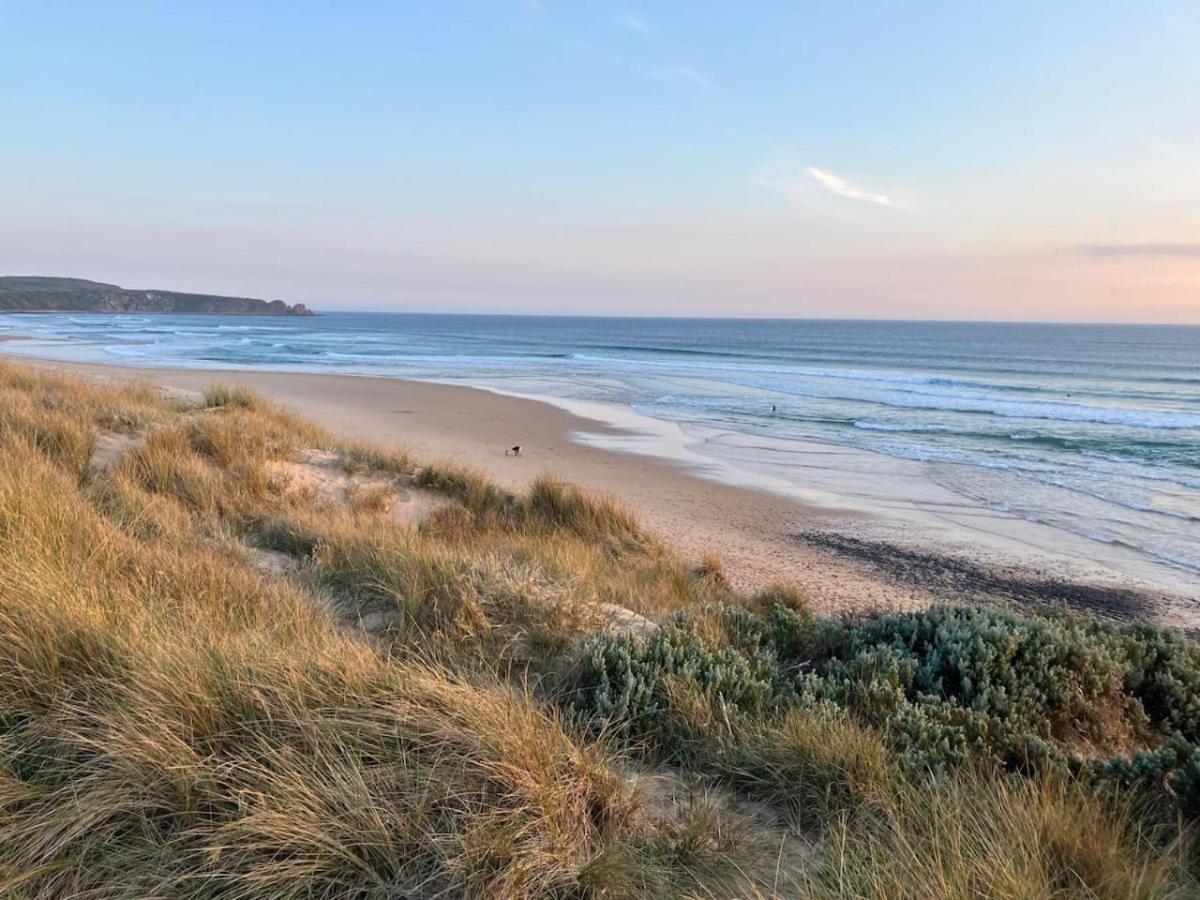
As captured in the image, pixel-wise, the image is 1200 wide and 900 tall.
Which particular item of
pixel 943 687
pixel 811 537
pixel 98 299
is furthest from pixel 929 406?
pixel 98 299

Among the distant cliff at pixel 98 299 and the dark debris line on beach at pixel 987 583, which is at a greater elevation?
the distant cliff at pixel 98 299

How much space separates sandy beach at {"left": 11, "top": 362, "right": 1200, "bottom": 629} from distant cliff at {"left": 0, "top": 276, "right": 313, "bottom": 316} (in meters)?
147

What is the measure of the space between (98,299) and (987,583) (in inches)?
7508

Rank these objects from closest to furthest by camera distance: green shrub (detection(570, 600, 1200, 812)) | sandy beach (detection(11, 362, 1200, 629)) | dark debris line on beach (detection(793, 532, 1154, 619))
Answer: green shrub (detection(570, 600, 1200, 812)) → dark debris line on beach (detection(793, 532, 1154, 619)) → sandy beach (detection(11, 362, 1200, 629))

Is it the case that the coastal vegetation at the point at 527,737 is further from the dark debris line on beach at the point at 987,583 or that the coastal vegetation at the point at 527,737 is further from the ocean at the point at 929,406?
the ocean at the point at 929,406

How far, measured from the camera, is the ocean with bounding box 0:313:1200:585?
13805mm

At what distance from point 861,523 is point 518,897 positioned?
34.7 feet

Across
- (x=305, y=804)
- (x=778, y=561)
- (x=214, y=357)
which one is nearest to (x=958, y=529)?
(x=778, y=561)

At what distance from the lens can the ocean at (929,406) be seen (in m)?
13.8

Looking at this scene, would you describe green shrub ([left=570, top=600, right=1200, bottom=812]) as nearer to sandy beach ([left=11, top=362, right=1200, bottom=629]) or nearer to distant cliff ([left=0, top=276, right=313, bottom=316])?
sandy beach ([left=11, top=362, right=1200, bottom=629])

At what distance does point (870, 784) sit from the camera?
2.74 metres

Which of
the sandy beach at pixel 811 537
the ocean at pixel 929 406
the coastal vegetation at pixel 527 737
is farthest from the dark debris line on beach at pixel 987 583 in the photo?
the coastal vegetation at pixel 527 737

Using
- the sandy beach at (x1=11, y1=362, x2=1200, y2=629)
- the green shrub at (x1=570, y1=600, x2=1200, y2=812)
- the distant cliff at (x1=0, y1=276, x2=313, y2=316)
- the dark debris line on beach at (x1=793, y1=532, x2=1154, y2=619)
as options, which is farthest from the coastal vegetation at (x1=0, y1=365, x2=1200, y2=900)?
the distant cliff at (x1=0, y1=276, x2=313, y2=316)

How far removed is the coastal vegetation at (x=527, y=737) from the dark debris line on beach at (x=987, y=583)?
3641 mm
